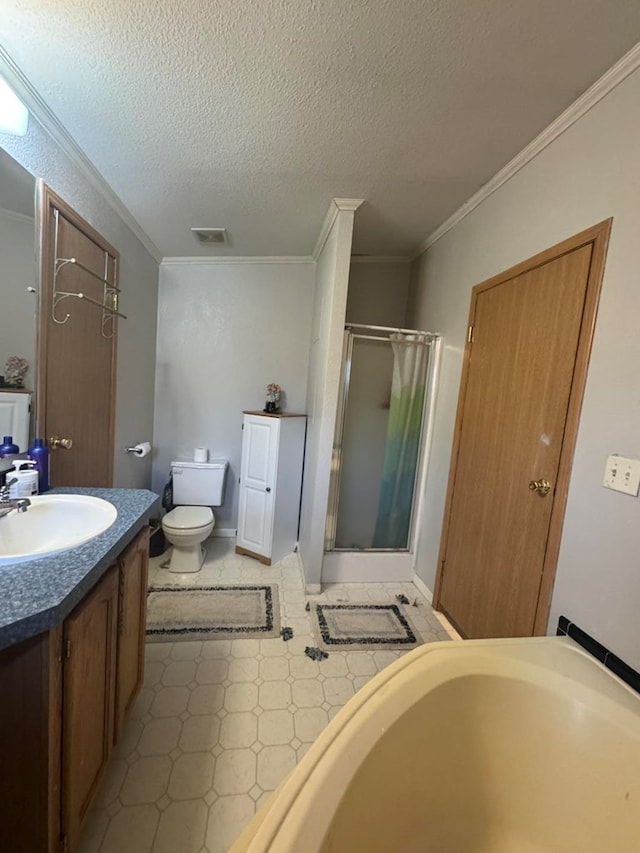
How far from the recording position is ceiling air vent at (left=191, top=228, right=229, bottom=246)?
2.40m

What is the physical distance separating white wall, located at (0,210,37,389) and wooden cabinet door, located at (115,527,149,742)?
84 cm

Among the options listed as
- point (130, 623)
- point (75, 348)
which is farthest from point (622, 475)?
point (75, 348)

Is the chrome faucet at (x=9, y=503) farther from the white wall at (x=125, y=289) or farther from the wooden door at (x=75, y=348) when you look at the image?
the white wall at (x=125, y=289)

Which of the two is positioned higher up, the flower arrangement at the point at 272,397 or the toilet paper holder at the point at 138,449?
the flower arrangement at the point at 272,397

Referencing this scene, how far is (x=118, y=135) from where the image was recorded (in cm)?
156

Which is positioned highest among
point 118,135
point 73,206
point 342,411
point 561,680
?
point 118,135

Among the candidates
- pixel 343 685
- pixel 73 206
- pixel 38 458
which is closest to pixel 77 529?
pixel 38 458

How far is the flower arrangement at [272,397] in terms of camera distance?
2.79m

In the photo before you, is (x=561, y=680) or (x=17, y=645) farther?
(x=561, y=680)

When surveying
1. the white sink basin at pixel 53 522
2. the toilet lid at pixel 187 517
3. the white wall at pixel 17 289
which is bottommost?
the toilet lid at pixel 187 517

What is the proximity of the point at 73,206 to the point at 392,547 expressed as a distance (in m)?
2.77

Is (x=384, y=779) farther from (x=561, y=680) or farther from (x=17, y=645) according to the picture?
(x=17, y=645)

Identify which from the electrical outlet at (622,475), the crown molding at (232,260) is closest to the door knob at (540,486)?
the electrical outlet at (622,475)

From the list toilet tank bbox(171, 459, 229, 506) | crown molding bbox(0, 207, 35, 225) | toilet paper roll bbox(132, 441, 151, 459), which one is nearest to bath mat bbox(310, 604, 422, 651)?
toilet tank bbox(171, 459, 229, 506)
